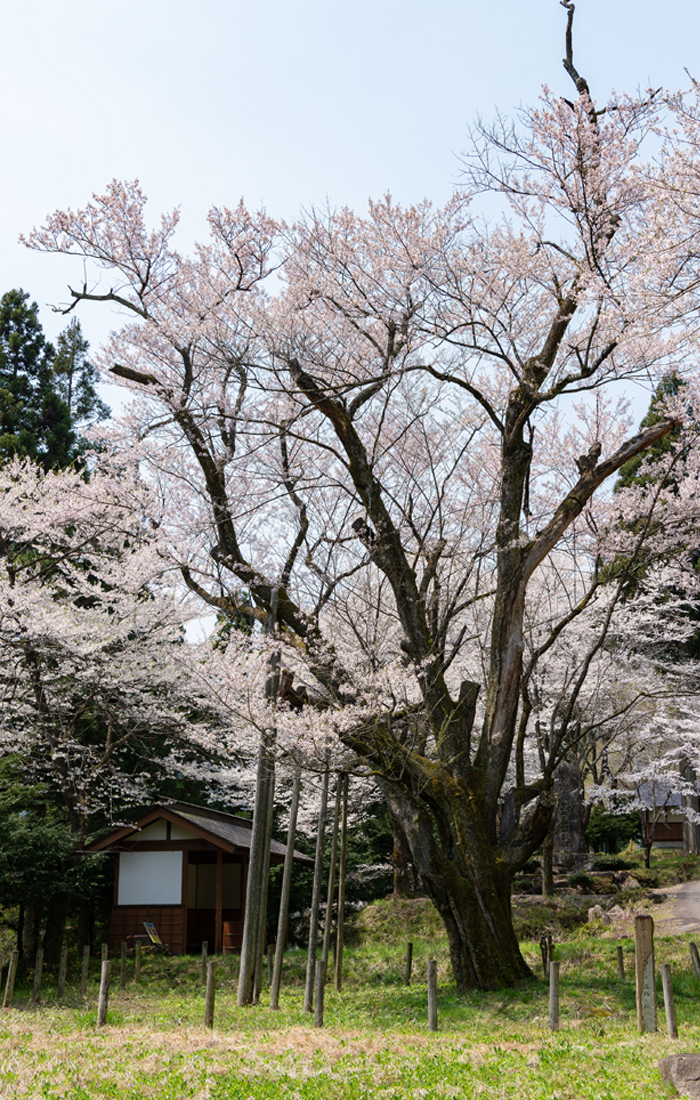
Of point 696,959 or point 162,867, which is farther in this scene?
point 162,867

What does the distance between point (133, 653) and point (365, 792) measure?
7.93 metres

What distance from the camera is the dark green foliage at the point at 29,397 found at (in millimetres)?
23594

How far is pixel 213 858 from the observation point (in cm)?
1980

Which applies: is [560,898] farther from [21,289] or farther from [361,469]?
[21,289]

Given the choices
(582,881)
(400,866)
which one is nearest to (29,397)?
(400,866)

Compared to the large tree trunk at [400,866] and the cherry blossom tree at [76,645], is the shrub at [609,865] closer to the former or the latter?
the large tree trunk at [400,866]

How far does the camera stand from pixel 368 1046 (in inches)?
293

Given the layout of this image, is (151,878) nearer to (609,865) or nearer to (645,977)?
(609,865)

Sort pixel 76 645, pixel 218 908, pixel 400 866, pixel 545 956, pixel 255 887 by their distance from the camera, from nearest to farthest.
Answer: pixel 255 887 → pixel 545 956 → pixel 76 645 → pixel 218 908 → pixel 400 866

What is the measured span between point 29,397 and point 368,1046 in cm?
2236

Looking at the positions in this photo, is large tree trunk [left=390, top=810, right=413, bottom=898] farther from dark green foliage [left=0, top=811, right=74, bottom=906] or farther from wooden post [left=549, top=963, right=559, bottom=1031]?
wooden post [left=549, top=963, right=559, bottom=1031]

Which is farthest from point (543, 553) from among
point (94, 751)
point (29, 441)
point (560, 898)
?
point (29, 441)

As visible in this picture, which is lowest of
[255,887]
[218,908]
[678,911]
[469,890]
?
[218,908]

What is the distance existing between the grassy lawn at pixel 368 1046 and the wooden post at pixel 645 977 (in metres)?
0.15
